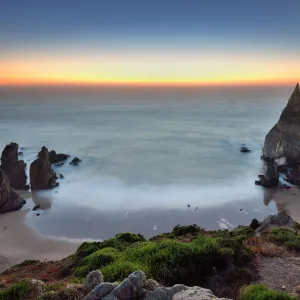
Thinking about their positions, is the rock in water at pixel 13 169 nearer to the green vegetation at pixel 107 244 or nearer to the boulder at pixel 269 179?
the green vegetation at pixel 107 244

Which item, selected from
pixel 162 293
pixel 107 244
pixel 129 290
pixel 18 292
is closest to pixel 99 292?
pixel 129 290

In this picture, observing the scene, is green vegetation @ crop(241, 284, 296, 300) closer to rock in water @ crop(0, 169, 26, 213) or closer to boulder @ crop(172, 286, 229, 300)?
boulder @ crop(172, 286, 229, 300)

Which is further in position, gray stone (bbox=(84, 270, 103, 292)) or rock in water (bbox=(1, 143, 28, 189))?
rock in water (bbox=(1, 143, 28, 189))

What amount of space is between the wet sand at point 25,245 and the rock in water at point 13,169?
11429 millimetres

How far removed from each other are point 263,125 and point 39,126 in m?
71.2

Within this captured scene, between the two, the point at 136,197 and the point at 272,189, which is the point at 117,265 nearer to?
the point at 136,197

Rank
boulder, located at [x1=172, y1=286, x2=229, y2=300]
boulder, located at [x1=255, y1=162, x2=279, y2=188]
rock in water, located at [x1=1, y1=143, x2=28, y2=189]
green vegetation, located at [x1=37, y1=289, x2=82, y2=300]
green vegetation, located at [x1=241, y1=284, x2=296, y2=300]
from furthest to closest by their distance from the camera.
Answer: boulder, located at [x1=255, y1=162, x2=279, y2=188] → rock in water, located at [x1=1, y1=143, x2=28, y2=189] → green vegetation, located at [x1=241, y1=284, x2=296, y2=300] → green vegetation, located at [x1=37, y1=289, x2=82, y2=300] → boulder, located at [x1=172, y1=286, x2=229, y2=300]

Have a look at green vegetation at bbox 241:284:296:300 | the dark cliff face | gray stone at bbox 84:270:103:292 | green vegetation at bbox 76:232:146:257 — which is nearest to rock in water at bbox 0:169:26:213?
green vegetation at bbox 76:232:146:257

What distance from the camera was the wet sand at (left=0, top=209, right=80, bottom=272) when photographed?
95.8ft

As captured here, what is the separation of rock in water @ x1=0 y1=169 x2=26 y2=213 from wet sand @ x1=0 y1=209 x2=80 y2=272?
3004 millimetres

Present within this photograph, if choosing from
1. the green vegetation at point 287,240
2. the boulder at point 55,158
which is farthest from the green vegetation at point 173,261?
the boulder at point 55,158

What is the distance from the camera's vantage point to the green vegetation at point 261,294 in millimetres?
9594

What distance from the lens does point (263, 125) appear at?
Result: 373 ft

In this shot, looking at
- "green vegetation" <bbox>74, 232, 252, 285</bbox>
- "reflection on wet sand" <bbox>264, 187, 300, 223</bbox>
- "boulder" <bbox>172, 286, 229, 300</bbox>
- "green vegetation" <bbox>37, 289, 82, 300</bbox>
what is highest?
"boulder" <bbox>172, 286, 229, 300</bbox>
